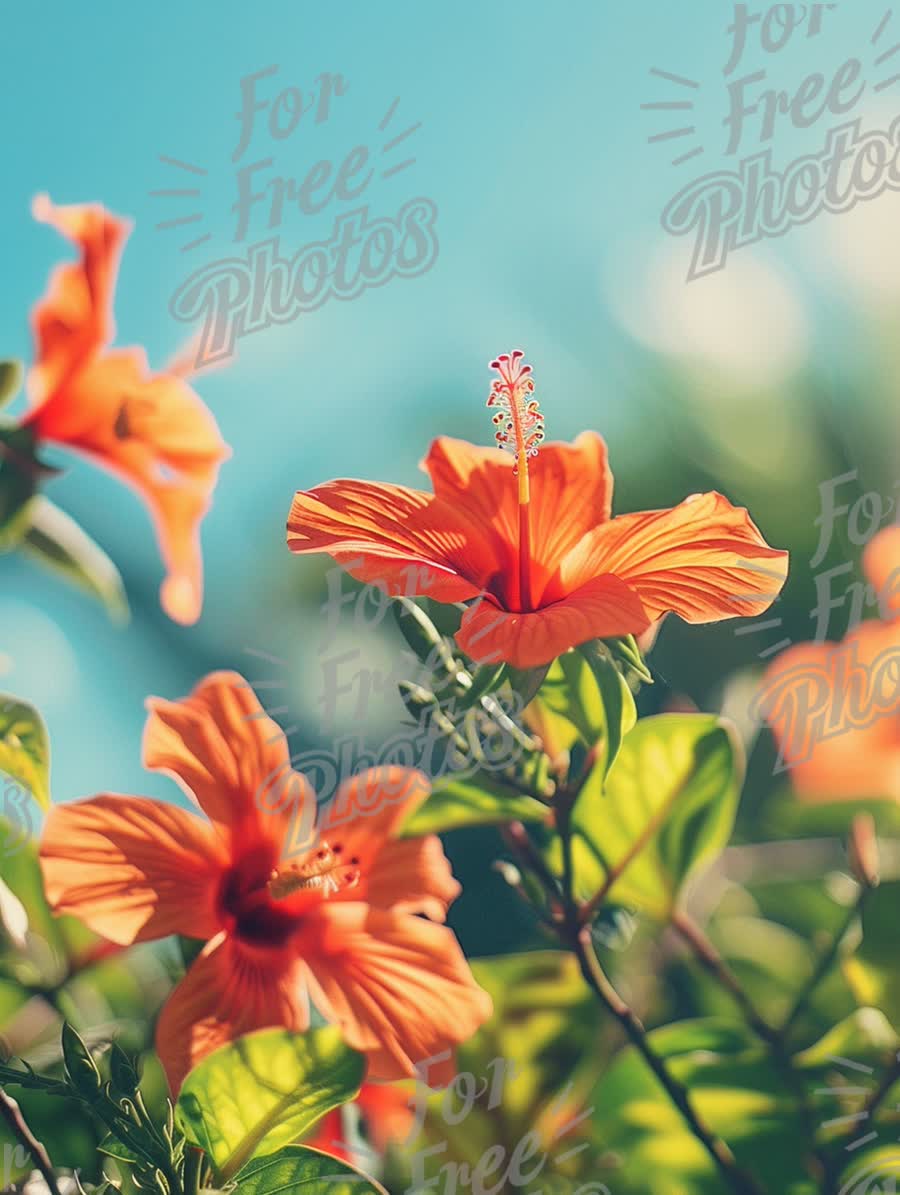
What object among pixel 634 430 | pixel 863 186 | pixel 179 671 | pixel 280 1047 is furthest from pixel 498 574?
pixel 179 671

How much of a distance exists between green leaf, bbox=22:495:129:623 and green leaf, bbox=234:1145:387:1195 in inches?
8.2

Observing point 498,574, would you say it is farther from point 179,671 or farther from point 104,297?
point 179,671

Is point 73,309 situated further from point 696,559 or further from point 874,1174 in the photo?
point 874,1174

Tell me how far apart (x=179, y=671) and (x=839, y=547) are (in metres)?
0.70

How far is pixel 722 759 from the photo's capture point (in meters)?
0.47

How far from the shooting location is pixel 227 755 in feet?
1.28

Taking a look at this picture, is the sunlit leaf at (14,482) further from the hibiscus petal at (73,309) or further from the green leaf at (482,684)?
the green leaf at (482,684)

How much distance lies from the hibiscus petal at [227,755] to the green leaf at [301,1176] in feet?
0.35

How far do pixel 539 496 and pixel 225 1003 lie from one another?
8.1 inches

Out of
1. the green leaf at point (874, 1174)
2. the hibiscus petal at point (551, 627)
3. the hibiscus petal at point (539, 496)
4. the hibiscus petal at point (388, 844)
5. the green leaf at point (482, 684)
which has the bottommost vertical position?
the green leaf at point (874, 1174)

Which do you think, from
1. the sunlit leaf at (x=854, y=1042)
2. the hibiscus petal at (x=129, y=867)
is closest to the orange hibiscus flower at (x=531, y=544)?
the hibiscus petal at (x=129, y=867)

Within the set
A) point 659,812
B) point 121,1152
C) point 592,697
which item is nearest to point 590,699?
point 592,697

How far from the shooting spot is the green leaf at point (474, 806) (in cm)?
41

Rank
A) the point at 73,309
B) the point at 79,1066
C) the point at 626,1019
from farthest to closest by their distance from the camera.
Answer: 1. the point at 73,309
2. the point at 626,1019
3. the point at 79,1066
